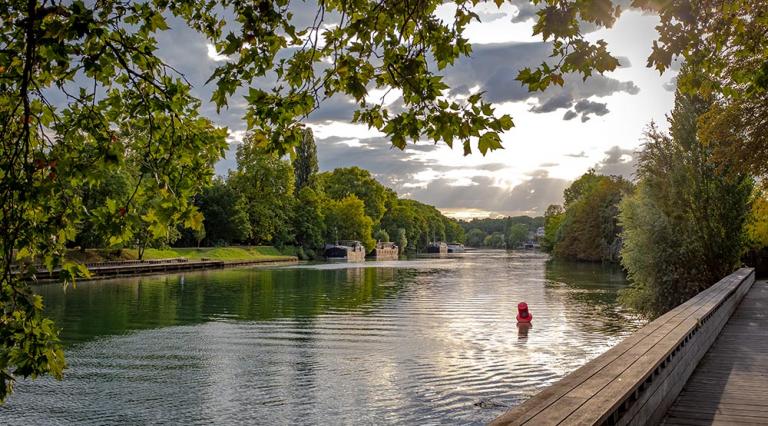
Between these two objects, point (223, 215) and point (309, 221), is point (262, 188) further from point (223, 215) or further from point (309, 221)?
point (309, 221)

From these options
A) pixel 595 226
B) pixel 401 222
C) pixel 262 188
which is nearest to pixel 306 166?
pixel 262 188

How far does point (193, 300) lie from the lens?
30.4 m

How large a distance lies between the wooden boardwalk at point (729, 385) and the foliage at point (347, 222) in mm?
85504

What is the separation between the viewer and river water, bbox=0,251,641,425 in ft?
37.7

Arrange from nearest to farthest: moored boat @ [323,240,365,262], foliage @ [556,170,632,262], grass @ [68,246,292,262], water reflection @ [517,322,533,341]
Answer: water reflection @ [517,322,533,341] → grass @ [68,246,292,262] → foliage @ [556,170,632,262] → moored boat @ [323,240,365,262]

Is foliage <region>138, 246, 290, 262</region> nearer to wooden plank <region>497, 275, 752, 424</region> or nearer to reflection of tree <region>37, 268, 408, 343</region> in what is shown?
reflection of tree <region>37, 268, 408, 343</region>

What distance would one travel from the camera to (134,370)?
14766 mm

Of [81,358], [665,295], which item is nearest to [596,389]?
[81,358]

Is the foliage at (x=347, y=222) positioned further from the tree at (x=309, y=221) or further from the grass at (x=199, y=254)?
the grass at (x=199, y=254)

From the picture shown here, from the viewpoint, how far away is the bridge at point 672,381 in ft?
Result: 16.1

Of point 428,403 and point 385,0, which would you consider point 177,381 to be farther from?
point 385,0

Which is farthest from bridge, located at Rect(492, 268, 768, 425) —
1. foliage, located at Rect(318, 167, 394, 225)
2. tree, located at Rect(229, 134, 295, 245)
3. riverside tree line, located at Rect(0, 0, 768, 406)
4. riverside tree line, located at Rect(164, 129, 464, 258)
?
foliage, located at Rect(318, 167, 394, 225)

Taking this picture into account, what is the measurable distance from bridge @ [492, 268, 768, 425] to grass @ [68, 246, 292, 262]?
4696 cm

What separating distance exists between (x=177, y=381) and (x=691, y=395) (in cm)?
1067
